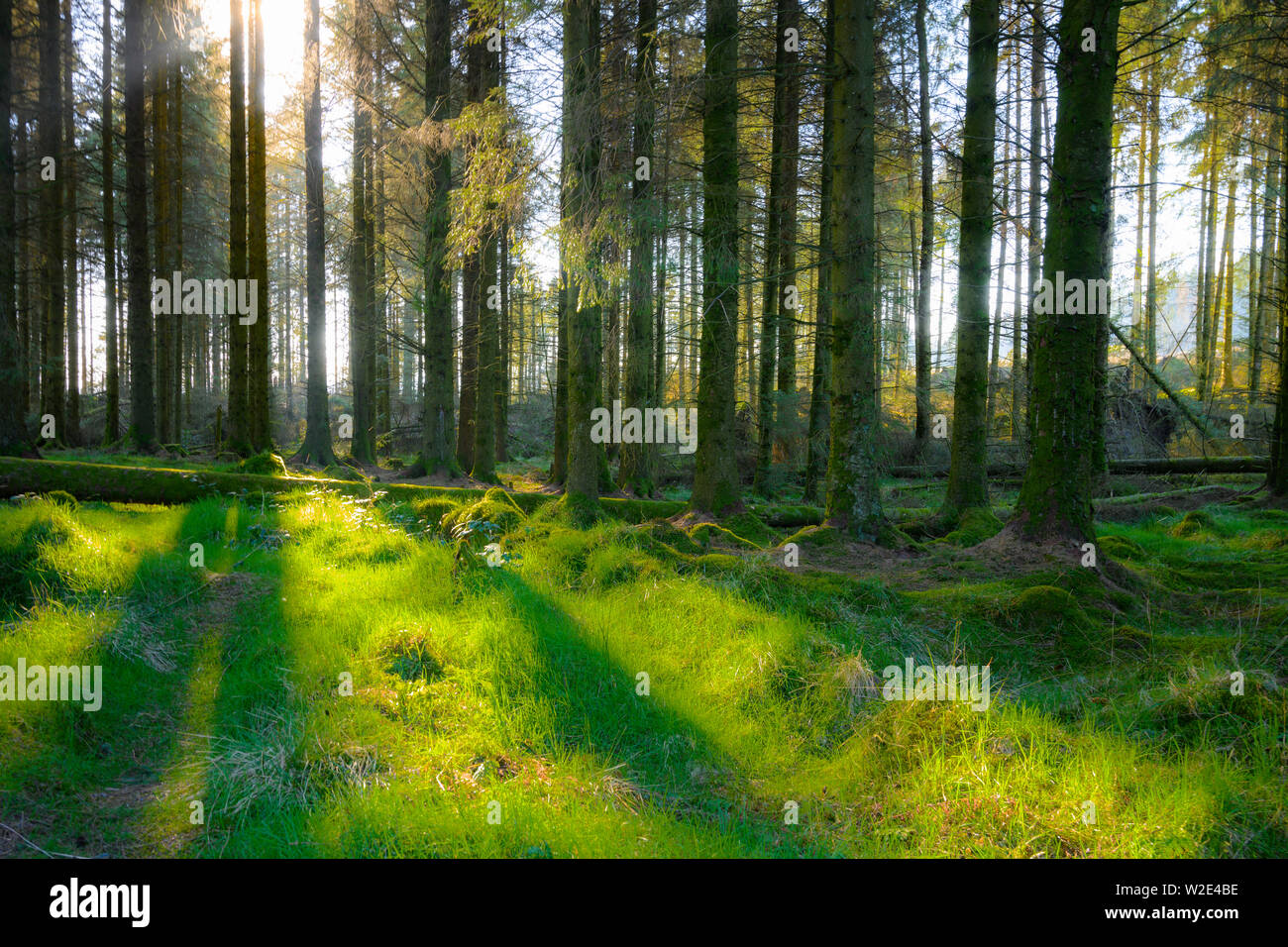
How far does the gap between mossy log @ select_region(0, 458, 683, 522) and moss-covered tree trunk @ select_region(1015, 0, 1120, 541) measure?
189 inches

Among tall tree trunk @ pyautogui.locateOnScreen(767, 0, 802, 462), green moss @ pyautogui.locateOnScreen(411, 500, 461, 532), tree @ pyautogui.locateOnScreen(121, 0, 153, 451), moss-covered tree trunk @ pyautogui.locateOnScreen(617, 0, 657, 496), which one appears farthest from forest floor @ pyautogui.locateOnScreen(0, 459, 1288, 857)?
tree @ pyautogui.locateOnScreen(121, 0, 153, 451)

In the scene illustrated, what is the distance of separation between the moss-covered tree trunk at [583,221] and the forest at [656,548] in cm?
6

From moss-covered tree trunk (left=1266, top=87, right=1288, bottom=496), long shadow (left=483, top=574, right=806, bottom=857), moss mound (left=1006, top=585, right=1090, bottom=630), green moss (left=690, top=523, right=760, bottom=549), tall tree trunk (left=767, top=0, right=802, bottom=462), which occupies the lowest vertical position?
long shadow (left=483, top=574, right=806, bottom=857)

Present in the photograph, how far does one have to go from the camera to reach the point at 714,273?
789 centimetres

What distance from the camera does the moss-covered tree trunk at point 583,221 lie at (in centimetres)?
704

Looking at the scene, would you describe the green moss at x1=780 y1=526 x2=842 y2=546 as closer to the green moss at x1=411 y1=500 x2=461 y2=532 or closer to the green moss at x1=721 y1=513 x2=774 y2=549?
the green moss at x1=721 y1=513 x2=774 y2=549

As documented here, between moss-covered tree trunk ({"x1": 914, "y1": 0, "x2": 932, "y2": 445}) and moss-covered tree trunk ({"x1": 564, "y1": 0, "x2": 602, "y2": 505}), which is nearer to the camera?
moss-covered tree trunk ({"x1": 564, "y1": 0, "x2": 602, "y2": 505})

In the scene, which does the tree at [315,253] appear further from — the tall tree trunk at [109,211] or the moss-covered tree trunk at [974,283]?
the moss-covered tree trunk at [974,283]

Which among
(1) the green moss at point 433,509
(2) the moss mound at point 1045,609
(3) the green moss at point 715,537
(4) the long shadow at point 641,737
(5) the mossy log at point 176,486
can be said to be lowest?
(4) the long shadow at point 641,737

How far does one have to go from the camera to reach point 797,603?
5.29 meters

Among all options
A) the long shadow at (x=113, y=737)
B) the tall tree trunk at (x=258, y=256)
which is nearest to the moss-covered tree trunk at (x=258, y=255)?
the tall tree trunk at (x=258, y=256)

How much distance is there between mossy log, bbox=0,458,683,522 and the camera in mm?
8219

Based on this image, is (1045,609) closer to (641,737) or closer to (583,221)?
(641,737)

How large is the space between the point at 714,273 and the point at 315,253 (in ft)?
37.5
